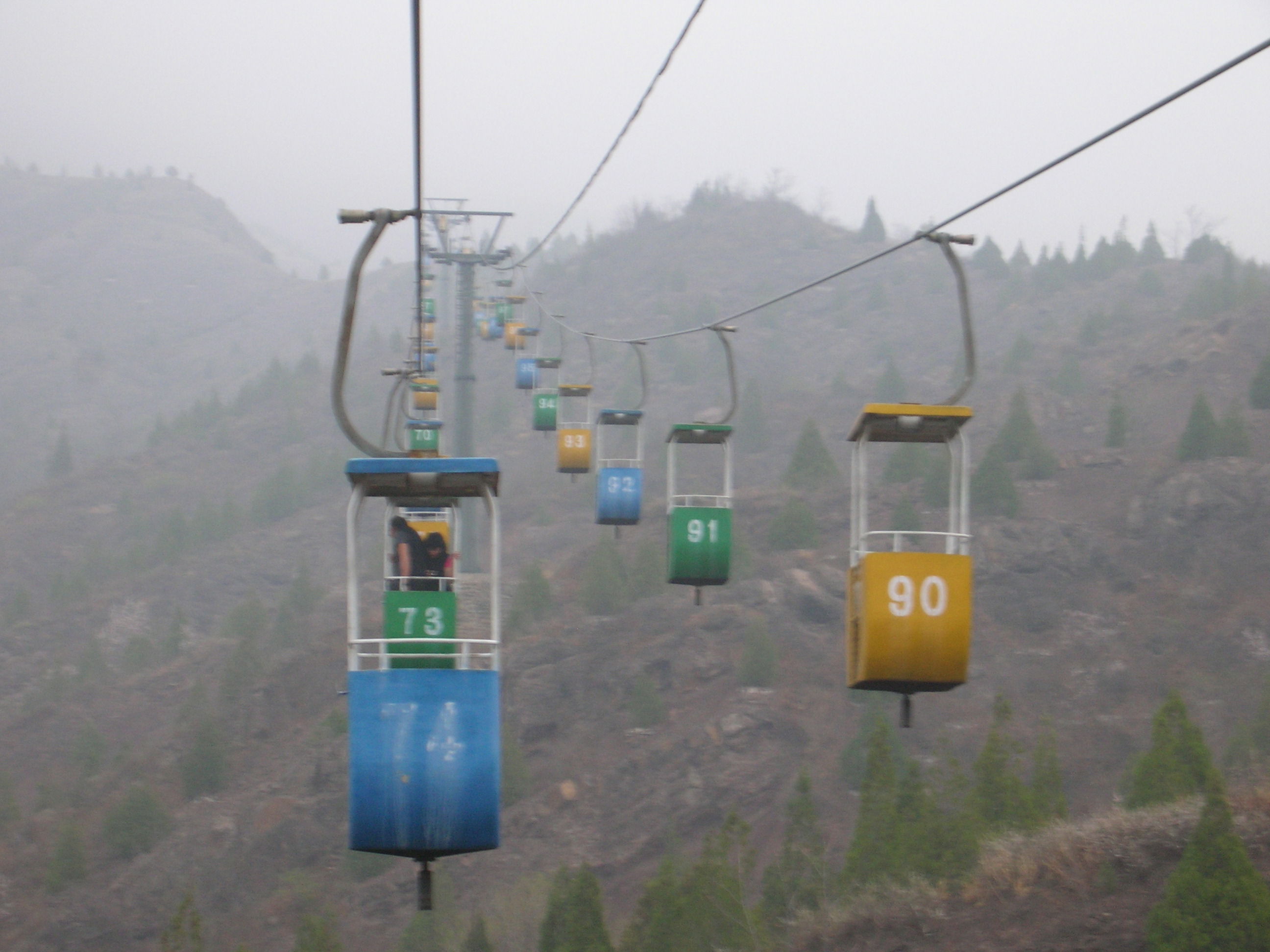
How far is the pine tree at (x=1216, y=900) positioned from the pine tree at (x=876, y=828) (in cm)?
613

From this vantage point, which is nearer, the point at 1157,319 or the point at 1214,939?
the point at 1214,939

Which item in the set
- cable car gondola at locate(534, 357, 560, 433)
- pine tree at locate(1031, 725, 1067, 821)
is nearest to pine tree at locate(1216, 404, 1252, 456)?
pine tree at locate(1031, 725, 1067, 821)

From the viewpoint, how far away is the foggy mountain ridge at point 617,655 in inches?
1253

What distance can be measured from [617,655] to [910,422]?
28467 millimetres

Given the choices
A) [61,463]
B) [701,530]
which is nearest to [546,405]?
[701,530]

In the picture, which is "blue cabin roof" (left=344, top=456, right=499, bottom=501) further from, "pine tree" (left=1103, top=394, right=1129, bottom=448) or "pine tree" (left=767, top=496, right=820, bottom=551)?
"pine tree" (left=1103, top=394, right=1129, bottom=448)

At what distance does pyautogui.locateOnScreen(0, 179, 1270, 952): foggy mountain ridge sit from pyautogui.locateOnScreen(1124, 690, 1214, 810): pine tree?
361 centimetres

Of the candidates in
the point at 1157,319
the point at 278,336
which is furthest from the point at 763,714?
the point at 278,336

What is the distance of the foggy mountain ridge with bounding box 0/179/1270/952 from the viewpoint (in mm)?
31828

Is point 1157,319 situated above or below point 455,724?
above

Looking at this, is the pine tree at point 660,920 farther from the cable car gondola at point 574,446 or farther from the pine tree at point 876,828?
the cable car gondola at point 574,446

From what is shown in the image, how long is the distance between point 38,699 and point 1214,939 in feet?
137

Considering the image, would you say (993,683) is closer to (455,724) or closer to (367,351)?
(455,724)

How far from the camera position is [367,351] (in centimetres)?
10831
